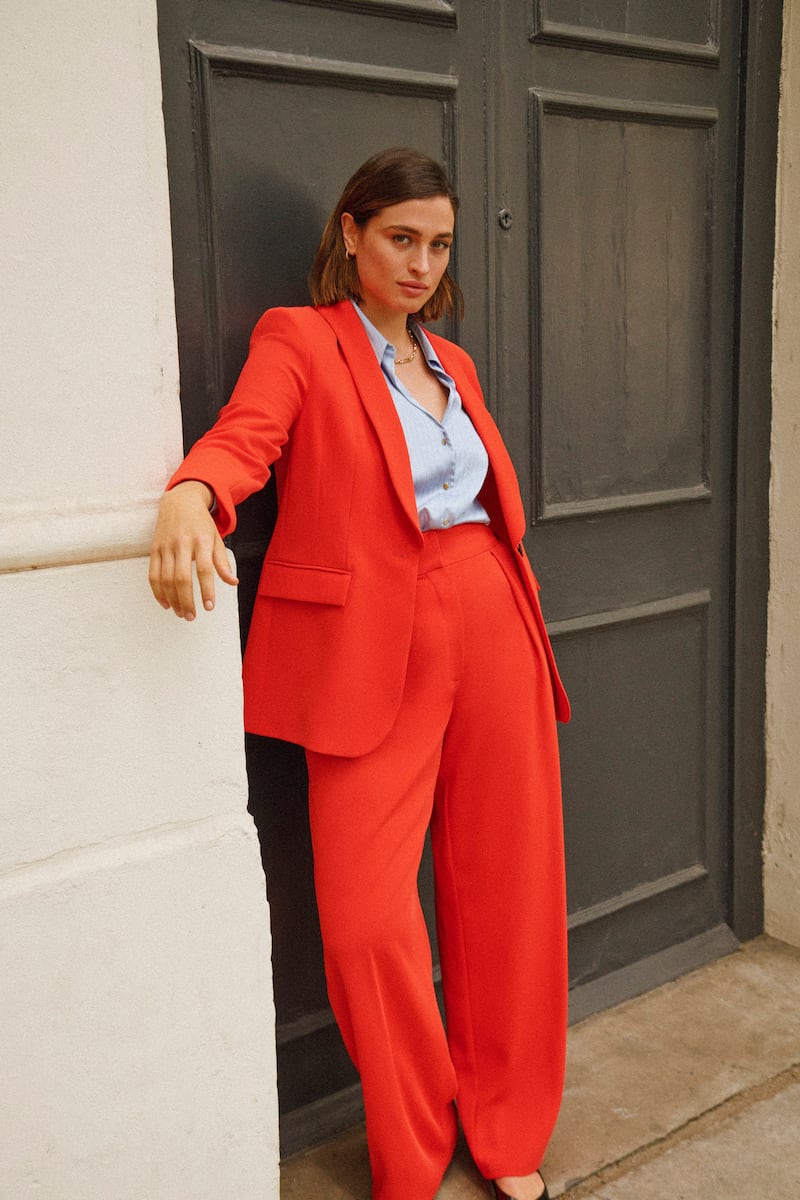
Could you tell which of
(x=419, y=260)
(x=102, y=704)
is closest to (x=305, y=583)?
(x=102, y=704)

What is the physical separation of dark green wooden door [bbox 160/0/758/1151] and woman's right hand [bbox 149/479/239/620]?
0.62 m

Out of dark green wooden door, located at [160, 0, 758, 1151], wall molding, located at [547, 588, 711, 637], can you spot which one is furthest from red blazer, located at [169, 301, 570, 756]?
wall molding, located at [547, 588, 711, 637]

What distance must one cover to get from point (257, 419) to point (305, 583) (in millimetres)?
319

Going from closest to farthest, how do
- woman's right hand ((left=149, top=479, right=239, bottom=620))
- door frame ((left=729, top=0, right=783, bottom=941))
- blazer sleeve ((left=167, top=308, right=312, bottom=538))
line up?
woman's right hand ((left=149, top=479, right=239, bottom=620)), blazer sleeve ((left=167, top=308, right=312, bottom=538)), door frame ((left=729, top=0, right=783, bottom=941))

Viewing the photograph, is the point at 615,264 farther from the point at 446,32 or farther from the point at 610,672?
the point at 610,672

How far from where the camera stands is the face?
201 centimetres

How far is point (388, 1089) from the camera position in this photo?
7.00ft

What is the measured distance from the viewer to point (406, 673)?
6.91 ft

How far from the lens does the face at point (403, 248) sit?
2012 millimetres

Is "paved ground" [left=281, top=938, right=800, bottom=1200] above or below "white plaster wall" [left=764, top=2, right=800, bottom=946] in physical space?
below

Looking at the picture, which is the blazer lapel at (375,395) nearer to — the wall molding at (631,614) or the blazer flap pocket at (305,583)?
the blazer flap pocket at (305,583)

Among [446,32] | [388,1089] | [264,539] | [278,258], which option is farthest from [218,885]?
[446,32]

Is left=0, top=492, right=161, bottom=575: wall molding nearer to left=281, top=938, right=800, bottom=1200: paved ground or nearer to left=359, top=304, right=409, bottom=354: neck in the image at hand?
left=359, top=304, right=409, bottom=354: neck

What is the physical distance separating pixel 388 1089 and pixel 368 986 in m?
0.22
